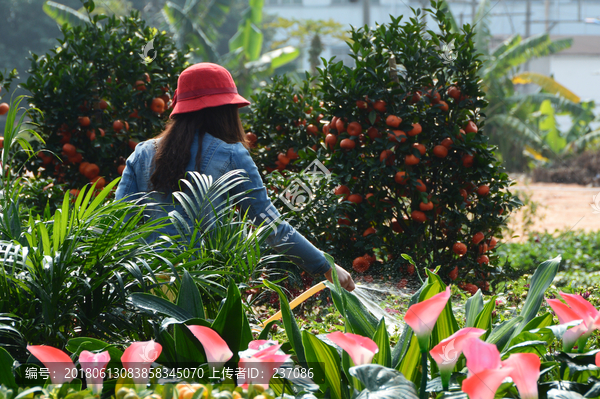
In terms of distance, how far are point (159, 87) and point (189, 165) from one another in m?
2.07

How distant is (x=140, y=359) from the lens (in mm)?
1014

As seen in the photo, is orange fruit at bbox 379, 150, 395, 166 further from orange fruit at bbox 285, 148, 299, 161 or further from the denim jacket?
the denim jacket

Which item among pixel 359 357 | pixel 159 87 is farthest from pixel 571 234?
pixel 359 357

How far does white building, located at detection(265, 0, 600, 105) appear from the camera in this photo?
30.1 metres

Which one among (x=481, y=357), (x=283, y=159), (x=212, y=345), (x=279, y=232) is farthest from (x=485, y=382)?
(x=283, y=159)

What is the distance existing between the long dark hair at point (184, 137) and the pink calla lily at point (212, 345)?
1048 mm

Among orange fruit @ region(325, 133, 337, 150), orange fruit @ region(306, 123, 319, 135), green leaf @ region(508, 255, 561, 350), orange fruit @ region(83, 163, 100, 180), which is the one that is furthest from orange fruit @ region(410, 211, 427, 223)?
orange fruit @ region(83, 163, 100, 180)

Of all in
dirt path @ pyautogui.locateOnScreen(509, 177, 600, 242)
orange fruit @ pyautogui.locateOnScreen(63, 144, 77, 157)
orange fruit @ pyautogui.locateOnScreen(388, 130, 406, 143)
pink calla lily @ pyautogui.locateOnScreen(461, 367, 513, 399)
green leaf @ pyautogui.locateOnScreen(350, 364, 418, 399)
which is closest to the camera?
pink calla lily @ pyautogui.locateOnScreen(461, 367, 513, 399)

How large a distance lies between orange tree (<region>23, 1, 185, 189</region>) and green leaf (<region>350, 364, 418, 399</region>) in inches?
123

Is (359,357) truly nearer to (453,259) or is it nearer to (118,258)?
(118,258)

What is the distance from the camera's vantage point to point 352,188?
130 inches

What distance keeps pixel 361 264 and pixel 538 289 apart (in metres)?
1.77

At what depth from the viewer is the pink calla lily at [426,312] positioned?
0.94 metres

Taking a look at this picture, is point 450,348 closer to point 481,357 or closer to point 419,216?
point 481,357
